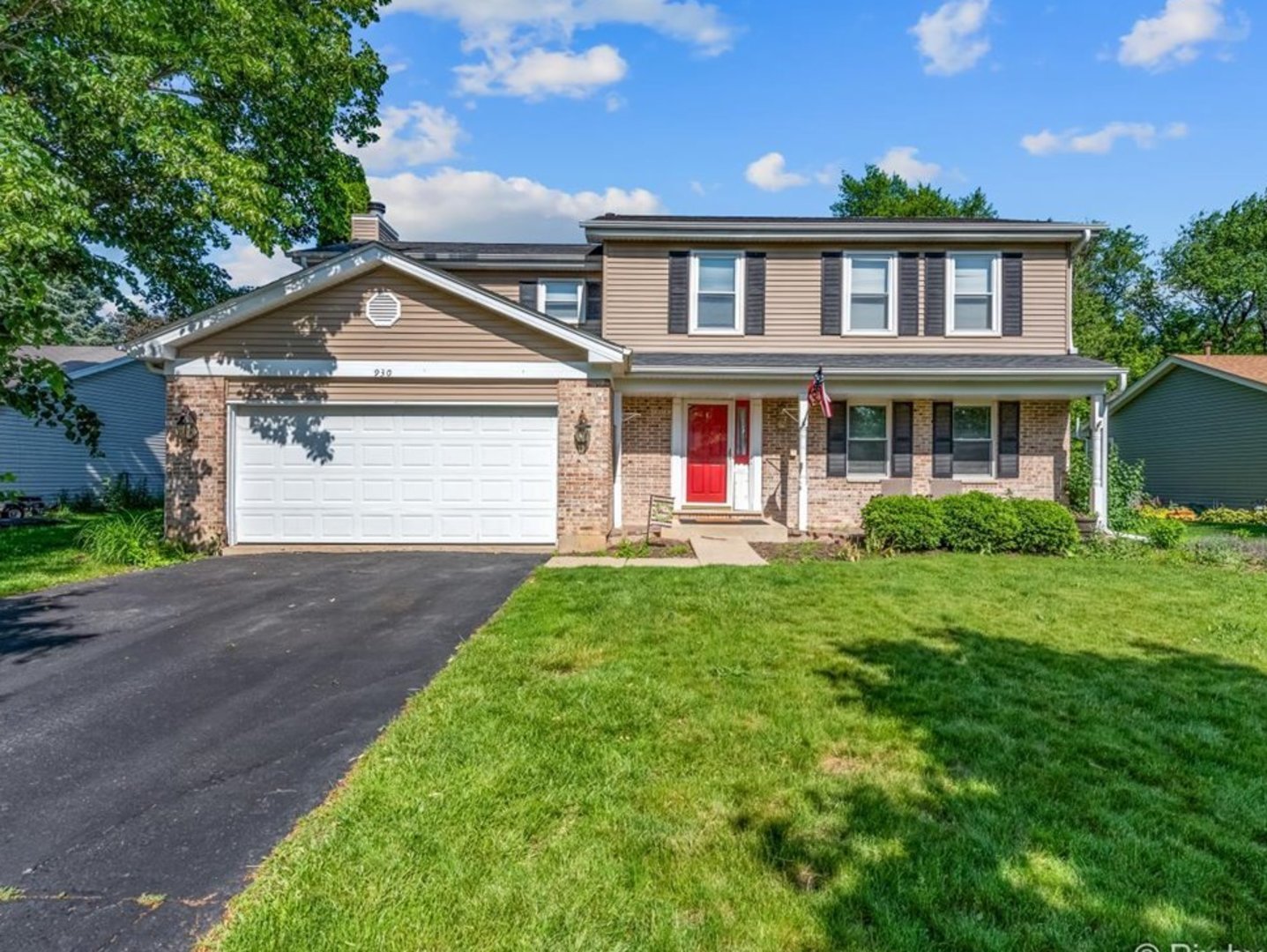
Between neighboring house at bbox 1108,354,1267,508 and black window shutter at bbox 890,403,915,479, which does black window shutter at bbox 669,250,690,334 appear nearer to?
black window shutter at bbox 890,403,915,479

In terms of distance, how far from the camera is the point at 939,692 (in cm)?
452

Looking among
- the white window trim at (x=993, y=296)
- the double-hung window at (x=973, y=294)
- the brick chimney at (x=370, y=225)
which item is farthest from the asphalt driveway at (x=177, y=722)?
the brick chimney at (x=370, y=225)

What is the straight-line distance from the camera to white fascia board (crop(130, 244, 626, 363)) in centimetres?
1008

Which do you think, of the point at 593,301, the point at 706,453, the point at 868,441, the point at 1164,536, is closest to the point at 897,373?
the point at 868,441

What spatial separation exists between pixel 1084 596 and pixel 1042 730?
427 centimetres

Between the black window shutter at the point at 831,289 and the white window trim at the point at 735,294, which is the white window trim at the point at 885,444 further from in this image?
the white window trim at the point at 735,294

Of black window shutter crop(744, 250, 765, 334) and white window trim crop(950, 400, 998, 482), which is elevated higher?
black window shutter crop(744, 250, 765, 334)

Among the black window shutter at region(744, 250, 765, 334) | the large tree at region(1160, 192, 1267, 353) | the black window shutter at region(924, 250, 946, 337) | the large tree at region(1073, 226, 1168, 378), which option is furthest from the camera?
the large tree at region(1073, 226, 1168, 378)

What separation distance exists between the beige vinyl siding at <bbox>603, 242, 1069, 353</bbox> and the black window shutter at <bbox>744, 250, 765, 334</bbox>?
0.33 feet

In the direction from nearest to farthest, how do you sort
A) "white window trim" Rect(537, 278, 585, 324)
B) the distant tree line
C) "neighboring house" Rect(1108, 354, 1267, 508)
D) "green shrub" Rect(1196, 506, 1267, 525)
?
"white window trim" Rect(537, 278, 585, 324)
"green shrub" Rect(1196, 506, 1267, 525)
"neighboring house" Rect(1108, 354, 1267, 508)
the distant tree line

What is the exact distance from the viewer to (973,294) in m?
13.0

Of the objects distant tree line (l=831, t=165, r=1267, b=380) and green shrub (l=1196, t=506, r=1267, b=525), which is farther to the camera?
distant tree line (l=831, t=165, r=1267, b=380)

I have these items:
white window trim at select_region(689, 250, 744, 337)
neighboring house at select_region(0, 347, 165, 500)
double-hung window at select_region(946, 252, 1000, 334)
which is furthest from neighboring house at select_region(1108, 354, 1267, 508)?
neighboring house at select_region(0, 347, 165, 500)

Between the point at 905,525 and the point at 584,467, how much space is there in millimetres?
5078
